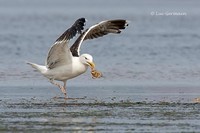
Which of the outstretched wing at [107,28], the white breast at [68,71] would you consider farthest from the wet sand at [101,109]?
the outstretched wing at [107,28]

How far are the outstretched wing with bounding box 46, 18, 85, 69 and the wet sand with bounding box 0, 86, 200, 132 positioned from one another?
28.5 inches

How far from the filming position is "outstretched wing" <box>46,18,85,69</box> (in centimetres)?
1675

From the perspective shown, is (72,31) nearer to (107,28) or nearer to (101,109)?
(101,109)

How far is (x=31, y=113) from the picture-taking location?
14.6m

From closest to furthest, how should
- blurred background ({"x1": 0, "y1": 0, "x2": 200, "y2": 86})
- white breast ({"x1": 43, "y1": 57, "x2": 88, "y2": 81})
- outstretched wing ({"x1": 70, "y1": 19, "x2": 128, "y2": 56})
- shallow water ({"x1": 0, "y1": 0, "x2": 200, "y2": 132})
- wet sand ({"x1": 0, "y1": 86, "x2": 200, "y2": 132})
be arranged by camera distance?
wet sand ({"x1": 0, "y1": 86, "x2": 200, "y2": 132}) < shallow water ({"x1": 0, "y1": 0, "x2": 200, "y2": 132}) < white breast ({"x1": 43, "y1": 57, "x2": 88, "y2": 81}) < outstretched wing ({"x1": 70, "y1": 19, "x2": 128, "y2": 56}) < blurred background ({"x1": 0, "y1": 0, "x2": 200, "y2": 86})

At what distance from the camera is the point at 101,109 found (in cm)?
1525

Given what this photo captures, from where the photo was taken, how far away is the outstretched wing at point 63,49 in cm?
1675

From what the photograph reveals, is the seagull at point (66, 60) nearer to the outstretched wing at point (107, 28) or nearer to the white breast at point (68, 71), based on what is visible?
the white breast at point (68, 71)

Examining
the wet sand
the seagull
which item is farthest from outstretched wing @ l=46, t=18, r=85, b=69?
the wet sand

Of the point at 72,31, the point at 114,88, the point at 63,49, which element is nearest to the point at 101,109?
the point at 72,31

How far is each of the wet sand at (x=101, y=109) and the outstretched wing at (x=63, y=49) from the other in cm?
72

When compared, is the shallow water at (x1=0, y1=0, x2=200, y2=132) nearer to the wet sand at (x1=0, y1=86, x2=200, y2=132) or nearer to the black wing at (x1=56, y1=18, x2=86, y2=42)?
the wet sand at (x1=0, y1=86, x2=200, y2=132)

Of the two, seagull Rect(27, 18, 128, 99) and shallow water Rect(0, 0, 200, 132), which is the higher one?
seagull Rect(27, 18, 128, 99)

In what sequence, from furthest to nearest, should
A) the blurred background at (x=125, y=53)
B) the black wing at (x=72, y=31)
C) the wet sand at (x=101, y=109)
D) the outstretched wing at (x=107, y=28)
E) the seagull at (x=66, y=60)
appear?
the blurred background at (x=125, y=53) → the outstretched wing at (x=107, y=28) → the seagull at (x=66, y=60) → the black wing at (x=72, y=31) → the wet sand at (x=101, y=109)
